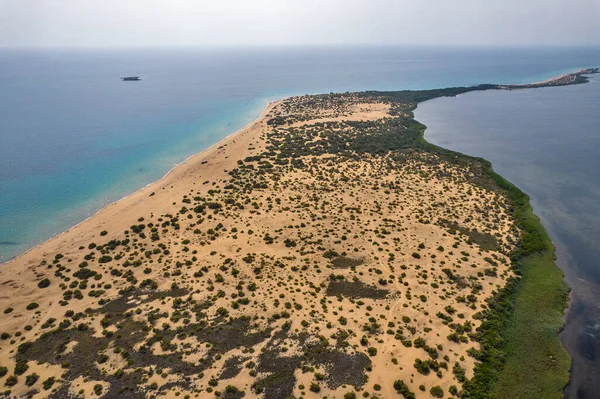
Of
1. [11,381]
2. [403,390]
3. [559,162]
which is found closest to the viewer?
[403,390]

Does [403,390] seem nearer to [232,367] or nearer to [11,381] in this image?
[232,367]

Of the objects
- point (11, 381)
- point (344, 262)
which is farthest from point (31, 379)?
point (344, 262)

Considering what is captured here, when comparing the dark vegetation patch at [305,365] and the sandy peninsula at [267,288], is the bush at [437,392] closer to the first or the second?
A: the sandy peninsula at [267,288]

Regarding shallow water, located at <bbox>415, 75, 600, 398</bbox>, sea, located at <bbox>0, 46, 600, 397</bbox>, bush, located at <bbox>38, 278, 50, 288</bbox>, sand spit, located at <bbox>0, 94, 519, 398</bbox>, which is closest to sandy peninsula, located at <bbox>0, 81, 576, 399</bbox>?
sand spit, located at <bbox>0, 94, 519, 398</bbox>

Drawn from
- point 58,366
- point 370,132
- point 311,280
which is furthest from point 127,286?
point 370,132

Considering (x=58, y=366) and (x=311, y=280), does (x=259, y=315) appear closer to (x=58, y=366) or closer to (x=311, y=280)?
(x=311, y=280)

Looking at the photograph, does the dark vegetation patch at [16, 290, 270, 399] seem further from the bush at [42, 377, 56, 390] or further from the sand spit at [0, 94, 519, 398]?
the bush at [42, 377, 56, 390]
